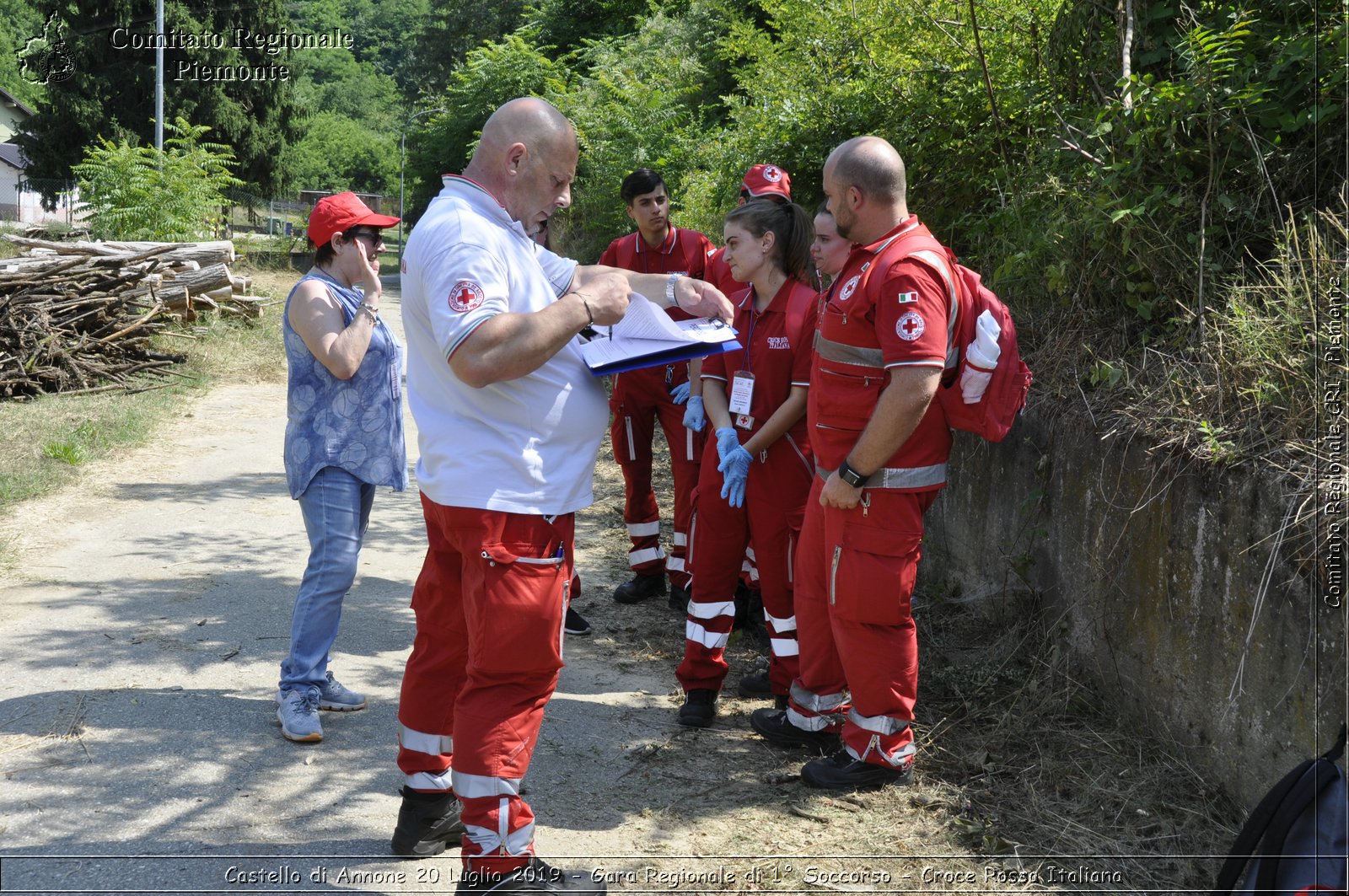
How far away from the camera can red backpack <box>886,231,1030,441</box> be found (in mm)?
3664

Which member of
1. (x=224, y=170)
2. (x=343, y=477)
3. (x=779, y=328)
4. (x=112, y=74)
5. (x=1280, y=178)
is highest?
(x=112, y=74)

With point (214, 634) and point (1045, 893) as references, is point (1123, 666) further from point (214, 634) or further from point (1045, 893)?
point (214, 634)

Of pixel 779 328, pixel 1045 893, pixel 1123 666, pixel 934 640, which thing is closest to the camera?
pixel 1045 893

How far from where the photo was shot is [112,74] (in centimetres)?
3372

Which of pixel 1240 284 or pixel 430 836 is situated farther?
pixel 1240 284

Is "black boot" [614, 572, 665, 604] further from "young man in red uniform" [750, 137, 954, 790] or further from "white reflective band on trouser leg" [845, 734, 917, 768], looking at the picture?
"white reflective band on trouser leg" [845, 734, 917, 768]

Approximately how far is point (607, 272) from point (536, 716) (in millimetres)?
1286

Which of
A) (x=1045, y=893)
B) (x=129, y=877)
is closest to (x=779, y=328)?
(x=1045, y=893)

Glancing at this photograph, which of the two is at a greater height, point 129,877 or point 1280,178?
point 1280,178

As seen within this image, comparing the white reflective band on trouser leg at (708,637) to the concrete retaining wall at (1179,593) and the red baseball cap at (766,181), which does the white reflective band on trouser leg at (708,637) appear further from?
the red baseball cap at (766,181)

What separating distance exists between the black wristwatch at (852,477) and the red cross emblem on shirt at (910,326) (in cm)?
50

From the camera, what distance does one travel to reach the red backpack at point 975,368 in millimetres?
3664

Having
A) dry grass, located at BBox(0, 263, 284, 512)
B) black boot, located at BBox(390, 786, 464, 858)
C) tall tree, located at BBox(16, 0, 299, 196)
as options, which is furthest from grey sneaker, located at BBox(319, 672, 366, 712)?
tall tree, located at BBox(16, 0, 299, 196)

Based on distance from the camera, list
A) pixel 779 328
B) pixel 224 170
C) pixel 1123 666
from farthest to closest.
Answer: pixel 224 170 < pixel 779 328 < pixel 1123 666
